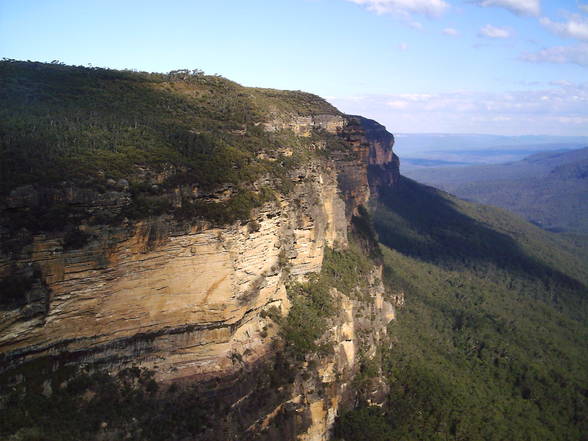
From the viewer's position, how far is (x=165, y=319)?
20047mm

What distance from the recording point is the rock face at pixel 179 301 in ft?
54.9

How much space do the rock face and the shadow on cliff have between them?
4837 cm

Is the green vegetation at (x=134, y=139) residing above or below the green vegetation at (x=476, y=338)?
above

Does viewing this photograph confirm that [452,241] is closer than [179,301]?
No

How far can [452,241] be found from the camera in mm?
81750

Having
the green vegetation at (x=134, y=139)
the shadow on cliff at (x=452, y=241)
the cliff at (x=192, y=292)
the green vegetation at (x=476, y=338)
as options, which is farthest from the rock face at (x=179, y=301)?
the shadow on cliff at (x=452, y=241)

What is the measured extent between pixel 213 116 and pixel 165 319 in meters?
16.5

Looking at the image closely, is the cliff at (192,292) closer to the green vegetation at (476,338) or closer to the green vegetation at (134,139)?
the green vegetation at (134,139)

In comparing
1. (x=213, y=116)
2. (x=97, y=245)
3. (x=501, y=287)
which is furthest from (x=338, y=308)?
(x=501, y=287)

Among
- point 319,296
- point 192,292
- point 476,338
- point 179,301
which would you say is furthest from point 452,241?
point 179,301

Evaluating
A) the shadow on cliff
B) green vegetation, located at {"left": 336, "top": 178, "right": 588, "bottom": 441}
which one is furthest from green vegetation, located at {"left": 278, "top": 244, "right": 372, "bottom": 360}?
the shadow on cliff

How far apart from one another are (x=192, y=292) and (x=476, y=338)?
35.6 meters

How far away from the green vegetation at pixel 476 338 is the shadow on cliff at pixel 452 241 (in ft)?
0.88

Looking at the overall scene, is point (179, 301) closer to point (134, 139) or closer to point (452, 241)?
point (134, 139)
